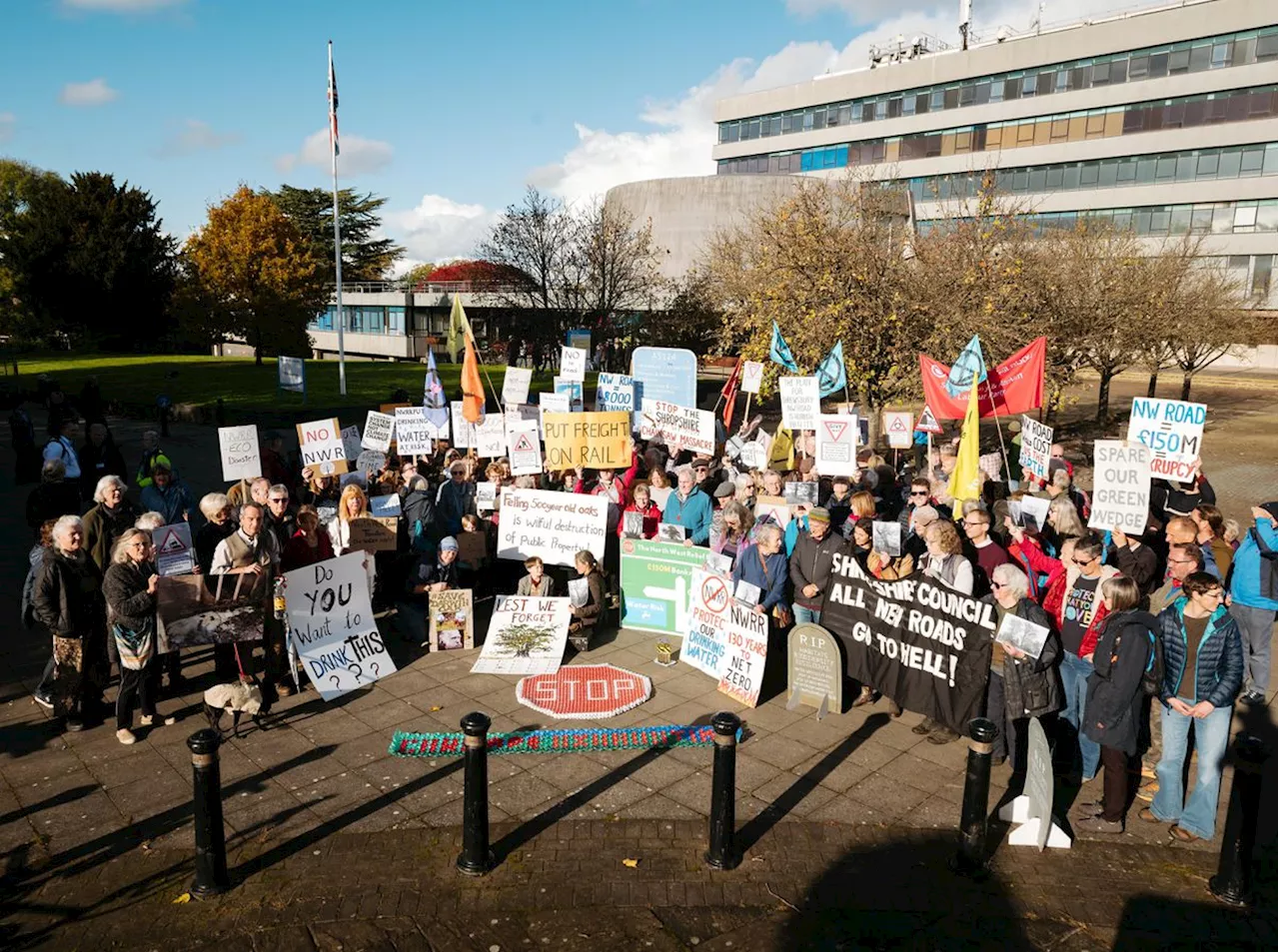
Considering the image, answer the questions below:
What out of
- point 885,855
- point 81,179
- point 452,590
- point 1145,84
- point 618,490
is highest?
point 1145,84

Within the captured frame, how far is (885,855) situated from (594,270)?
116 ft

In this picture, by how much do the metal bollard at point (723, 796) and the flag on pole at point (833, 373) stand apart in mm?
10788

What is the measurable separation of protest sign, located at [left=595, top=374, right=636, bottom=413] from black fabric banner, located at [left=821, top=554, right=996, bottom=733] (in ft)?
25.4

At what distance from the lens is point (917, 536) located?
33.8ft

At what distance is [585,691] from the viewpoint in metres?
8.44

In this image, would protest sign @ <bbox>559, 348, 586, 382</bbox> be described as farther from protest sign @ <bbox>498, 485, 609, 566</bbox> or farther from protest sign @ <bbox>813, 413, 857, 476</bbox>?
protest sign @ <bbox>498, 485, 609, 566</bbox>

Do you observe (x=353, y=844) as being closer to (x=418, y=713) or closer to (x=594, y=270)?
(x=418, y=713)

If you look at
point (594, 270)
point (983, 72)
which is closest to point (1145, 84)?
point (983, 72)

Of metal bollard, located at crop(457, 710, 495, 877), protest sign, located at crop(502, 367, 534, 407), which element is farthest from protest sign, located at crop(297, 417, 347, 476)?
metal bollard, located at crop(457, 710, 495, 877)

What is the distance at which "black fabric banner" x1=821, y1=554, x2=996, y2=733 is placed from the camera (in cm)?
703

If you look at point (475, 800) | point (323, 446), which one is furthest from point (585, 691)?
point (323, 446)

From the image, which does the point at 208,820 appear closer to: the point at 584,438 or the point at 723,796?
the point at 723,796

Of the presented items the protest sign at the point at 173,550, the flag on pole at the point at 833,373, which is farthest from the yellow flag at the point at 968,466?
the protest sign at the point at 173,550

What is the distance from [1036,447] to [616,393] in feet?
22.5
